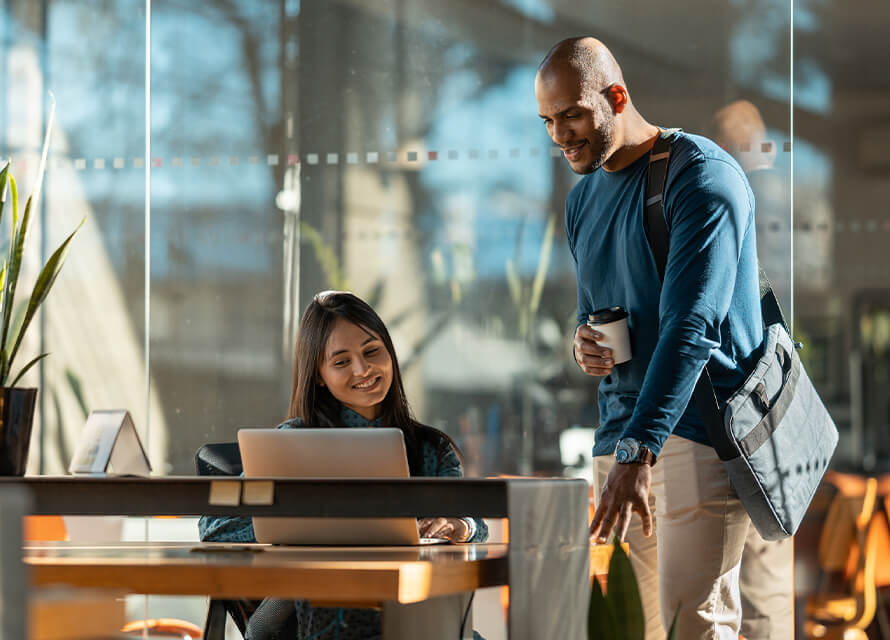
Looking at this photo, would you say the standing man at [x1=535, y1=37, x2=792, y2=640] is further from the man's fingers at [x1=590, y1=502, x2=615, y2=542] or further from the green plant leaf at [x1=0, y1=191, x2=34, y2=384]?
the green plant leaf at [x1=0, y1=191, x2=34, y2=384]

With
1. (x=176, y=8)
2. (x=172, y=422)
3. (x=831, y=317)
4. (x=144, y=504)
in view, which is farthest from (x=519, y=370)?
(x=144, y=504)

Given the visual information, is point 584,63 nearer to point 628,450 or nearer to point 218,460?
point 628,450

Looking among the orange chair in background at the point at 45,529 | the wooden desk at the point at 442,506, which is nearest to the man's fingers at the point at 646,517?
the wooden desk at the point at 442,506

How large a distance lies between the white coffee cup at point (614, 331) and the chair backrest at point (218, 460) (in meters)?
0.98

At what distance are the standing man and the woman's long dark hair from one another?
55cm

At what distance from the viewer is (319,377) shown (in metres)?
2.80

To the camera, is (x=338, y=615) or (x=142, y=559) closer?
(x=142, y=559)

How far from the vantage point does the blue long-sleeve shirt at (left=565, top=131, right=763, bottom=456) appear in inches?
80.6

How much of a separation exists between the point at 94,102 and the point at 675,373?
3.16 m

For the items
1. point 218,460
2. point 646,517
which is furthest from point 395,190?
point 646,517

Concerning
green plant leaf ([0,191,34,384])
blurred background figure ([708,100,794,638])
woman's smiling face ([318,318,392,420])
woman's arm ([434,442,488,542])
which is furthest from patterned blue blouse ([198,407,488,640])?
blurred background figure ([708,100,794,638])

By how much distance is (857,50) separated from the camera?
392cm

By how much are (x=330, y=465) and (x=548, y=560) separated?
463 millimetres

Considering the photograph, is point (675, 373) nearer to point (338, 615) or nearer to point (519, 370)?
point (338, 615)
